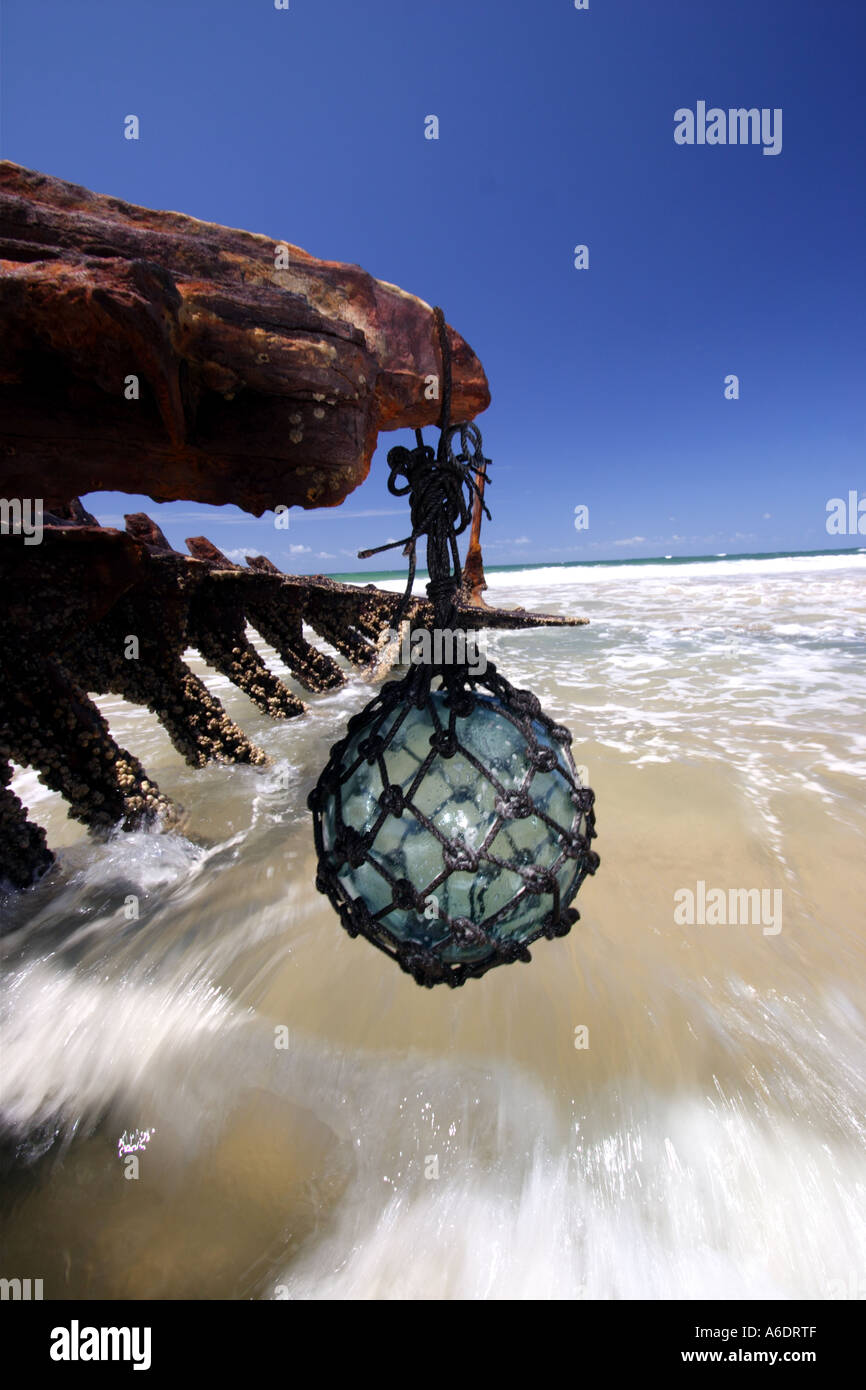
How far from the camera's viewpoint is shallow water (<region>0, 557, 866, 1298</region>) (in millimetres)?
1488

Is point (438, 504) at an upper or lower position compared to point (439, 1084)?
upper

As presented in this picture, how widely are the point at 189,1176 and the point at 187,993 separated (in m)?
0.76

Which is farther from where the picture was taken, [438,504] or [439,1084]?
[439,1084]

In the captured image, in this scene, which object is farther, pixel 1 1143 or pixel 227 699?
pixel 227 699

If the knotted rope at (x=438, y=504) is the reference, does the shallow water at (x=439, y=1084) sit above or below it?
below

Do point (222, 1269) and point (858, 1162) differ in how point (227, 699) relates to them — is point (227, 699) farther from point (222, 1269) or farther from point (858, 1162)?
point (858, 1162)

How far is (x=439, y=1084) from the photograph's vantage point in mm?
1879

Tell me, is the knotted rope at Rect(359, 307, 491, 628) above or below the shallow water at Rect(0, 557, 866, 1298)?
above

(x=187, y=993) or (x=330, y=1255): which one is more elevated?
(x=187, y=993)

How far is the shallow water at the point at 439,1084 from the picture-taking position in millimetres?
1488
